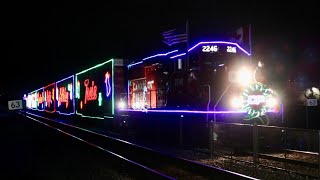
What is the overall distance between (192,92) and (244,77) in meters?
2.06

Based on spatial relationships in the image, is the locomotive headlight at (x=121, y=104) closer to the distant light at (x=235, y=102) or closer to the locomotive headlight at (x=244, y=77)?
the distant light at (x=235, y=102)

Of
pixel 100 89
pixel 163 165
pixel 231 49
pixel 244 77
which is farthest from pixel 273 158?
pixel 100 89

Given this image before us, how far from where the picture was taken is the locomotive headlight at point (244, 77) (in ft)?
45.6

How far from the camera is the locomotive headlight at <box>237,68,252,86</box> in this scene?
13891 mm

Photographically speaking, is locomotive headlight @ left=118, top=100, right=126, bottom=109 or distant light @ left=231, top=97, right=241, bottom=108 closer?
distant light @ left=231, top=97, right=241, bottom=108

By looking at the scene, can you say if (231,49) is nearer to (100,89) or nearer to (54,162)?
(54,162)

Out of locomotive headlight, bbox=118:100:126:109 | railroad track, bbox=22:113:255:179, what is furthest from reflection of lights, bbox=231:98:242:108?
locomotive headlight, bbox=118:100:126:109

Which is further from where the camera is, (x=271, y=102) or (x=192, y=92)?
(x=192, y=92)

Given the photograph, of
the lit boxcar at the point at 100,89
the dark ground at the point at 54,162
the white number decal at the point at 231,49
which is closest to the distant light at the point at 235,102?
the white number decal at the point at 231,49

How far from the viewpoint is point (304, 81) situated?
26047mm

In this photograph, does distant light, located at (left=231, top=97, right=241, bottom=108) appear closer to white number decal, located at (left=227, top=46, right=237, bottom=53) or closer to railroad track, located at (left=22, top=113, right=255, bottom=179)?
white number decal, located at (left=227, top=46, right=237, bottom=53)

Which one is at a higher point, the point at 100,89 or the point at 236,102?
the point at 100,89

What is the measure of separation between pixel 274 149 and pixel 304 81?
54.6ft

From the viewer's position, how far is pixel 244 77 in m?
13.9
